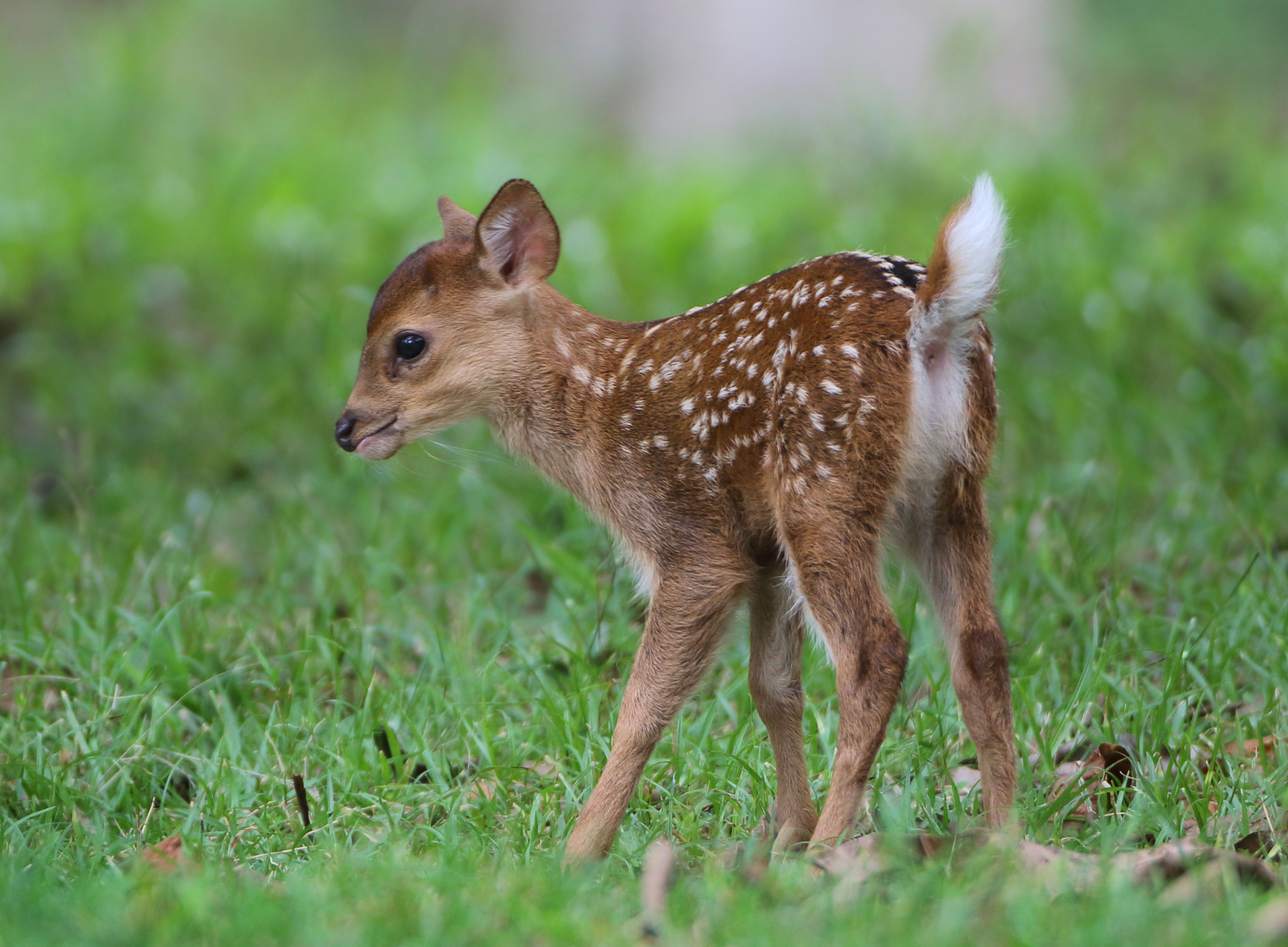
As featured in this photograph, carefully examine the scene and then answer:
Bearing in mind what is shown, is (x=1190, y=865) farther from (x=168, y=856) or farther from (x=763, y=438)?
(x=168, y=856)

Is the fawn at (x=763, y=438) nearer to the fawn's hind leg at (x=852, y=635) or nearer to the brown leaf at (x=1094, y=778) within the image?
the fawn's hind leg at (x=852, y=635)

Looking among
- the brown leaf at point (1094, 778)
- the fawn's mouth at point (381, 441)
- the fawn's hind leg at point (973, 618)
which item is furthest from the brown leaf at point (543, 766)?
the brown leaf at point (1094, 778)

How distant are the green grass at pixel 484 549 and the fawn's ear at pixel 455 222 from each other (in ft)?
2.20

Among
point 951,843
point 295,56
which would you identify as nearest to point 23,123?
point 295,56

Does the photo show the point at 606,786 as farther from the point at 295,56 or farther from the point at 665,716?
the point at 295,56

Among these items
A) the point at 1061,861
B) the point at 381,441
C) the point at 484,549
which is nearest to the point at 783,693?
the point at 1061,861

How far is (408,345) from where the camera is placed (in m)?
4.07

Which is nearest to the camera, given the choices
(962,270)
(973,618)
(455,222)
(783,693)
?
(962,270)

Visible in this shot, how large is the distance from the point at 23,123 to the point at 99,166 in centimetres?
149

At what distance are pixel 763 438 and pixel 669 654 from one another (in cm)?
57

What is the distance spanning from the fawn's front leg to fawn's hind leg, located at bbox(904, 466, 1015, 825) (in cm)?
49

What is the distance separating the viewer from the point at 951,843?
315 centimetres

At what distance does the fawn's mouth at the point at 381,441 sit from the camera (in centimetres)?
411

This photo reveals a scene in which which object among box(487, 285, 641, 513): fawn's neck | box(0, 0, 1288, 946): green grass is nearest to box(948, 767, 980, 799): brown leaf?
box(0, 0, 1288, 946): green grass
